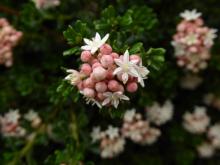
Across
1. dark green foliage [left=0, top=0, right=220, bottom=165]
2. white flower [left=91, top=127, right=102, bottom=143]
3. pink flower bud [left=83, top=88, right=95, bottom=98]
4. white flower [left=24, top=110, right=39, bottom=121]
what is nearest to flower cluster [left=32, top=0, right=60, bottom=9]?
dark green foliage [left=0, top=0, right=220, bottom=165]

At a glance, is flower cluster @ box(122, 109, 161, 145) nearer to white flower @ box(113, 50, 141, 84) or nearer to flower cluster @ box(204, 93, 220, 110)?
flower cluster @ box(204, 93, 220, 110)

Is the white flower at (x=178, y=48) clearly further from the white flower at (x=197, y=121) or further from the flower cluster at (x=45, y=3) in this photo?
the flower cluster at (x=45, y=3)

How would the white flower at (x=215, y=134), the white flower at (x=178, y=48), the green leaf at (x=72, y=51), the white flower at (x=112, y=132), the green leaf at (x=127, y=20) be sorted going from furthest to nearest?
the white flower at (x=215, y=134), the white flower at (x=112, y=132), the white flower at (x=178, y=48), the green leaf at (x=127, y=20), the green leaf at (x=72, y=51)

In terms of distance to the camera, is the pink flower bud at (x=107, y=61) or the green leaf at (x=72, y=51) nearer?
the pink flower bud at (x=107, y=61)

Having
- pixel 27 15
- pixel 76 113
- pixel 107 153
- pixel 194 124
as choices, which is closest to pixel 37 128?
pixel 76 113

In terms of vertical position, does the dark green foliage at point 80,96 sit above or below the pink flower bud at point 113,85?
below

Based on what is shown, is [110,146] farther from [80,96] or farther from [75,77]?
[75,77]

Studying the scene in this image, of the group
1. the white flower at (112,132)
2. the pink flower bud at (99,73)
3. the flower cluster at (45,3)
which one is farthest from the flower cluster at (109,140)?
the pink flower bud at (99,73)

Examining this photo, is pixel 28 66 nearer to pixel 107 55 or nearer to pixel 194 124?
pixel 194 124
